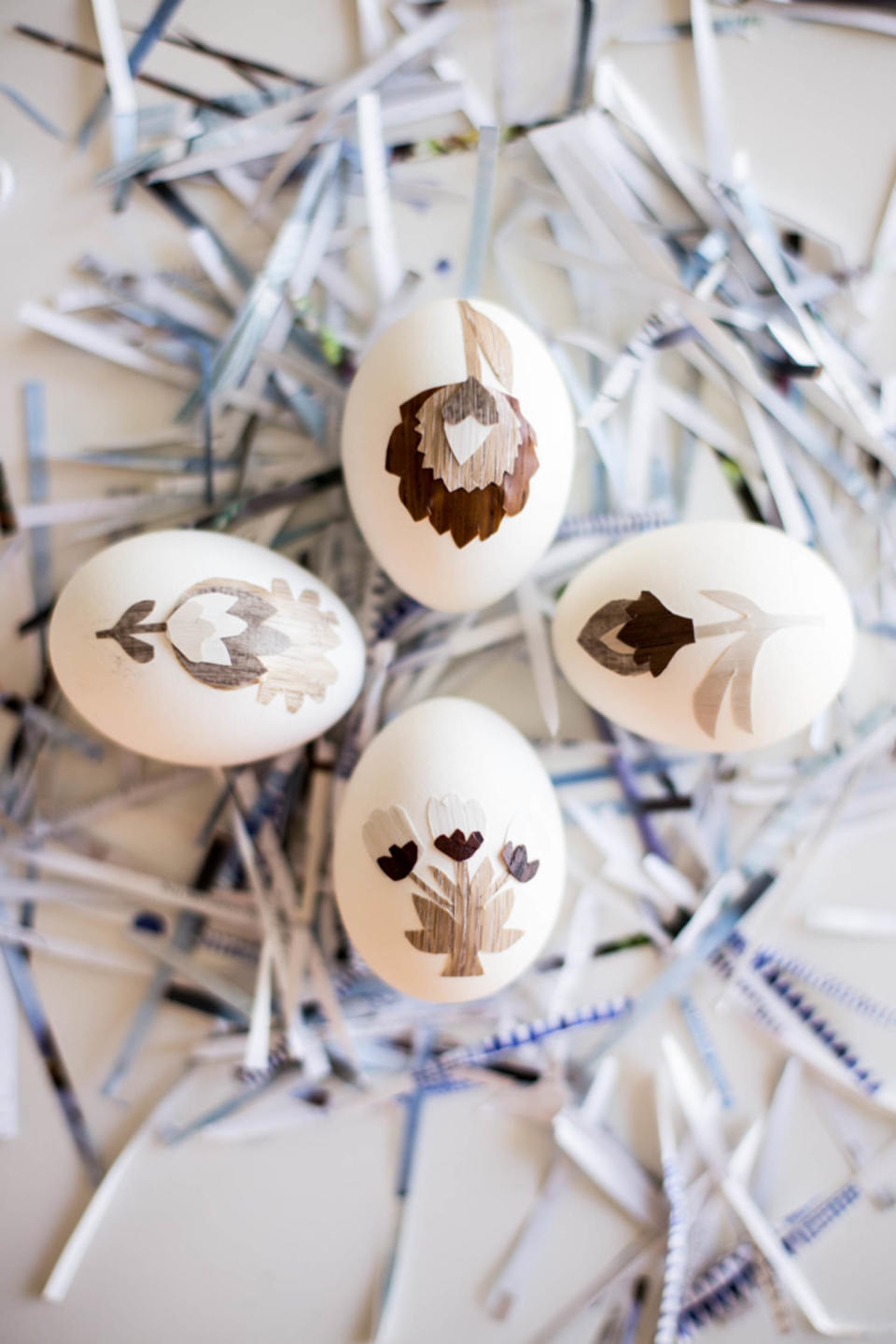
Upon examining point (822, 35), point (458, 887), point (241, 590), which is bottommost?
point (458, 887)

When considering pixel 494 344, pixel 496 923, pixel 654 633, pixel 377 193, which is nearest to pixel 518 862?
pixel 496 923

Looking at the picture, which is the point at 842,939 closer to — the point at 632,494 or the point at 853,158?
the point at 632,494

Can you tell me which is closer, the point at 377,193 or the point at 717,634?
the point at 717,634

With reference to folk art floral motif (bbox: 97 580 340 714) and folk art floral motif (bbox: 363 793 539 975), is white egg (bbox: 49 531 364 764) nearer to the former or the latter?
folk art floral motif (bbox: 97 580 340 714)

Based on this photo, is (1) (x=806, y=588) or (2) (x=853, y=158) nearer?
(1) (x=806, y=588)

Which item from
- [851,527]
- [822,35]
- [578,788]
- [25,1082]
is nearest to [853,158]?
[822,35]

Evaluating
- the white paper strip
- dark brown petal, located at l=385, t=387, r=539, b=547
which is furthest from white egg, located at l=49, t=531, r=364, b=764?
the white paper strip

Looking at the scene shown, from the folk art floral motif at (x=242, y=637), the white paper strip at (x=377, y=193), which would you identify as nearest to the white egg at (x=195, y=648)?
the folk art floral motif at (x=242, y=637)

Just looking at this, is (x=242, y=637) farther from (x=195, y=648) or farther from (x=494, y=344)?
(x=494, y=344)

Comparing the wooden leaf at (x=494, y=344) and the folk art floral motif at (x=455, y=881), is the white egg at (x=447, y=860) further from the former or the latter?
the wooden leaf at (x=494, y=344)
